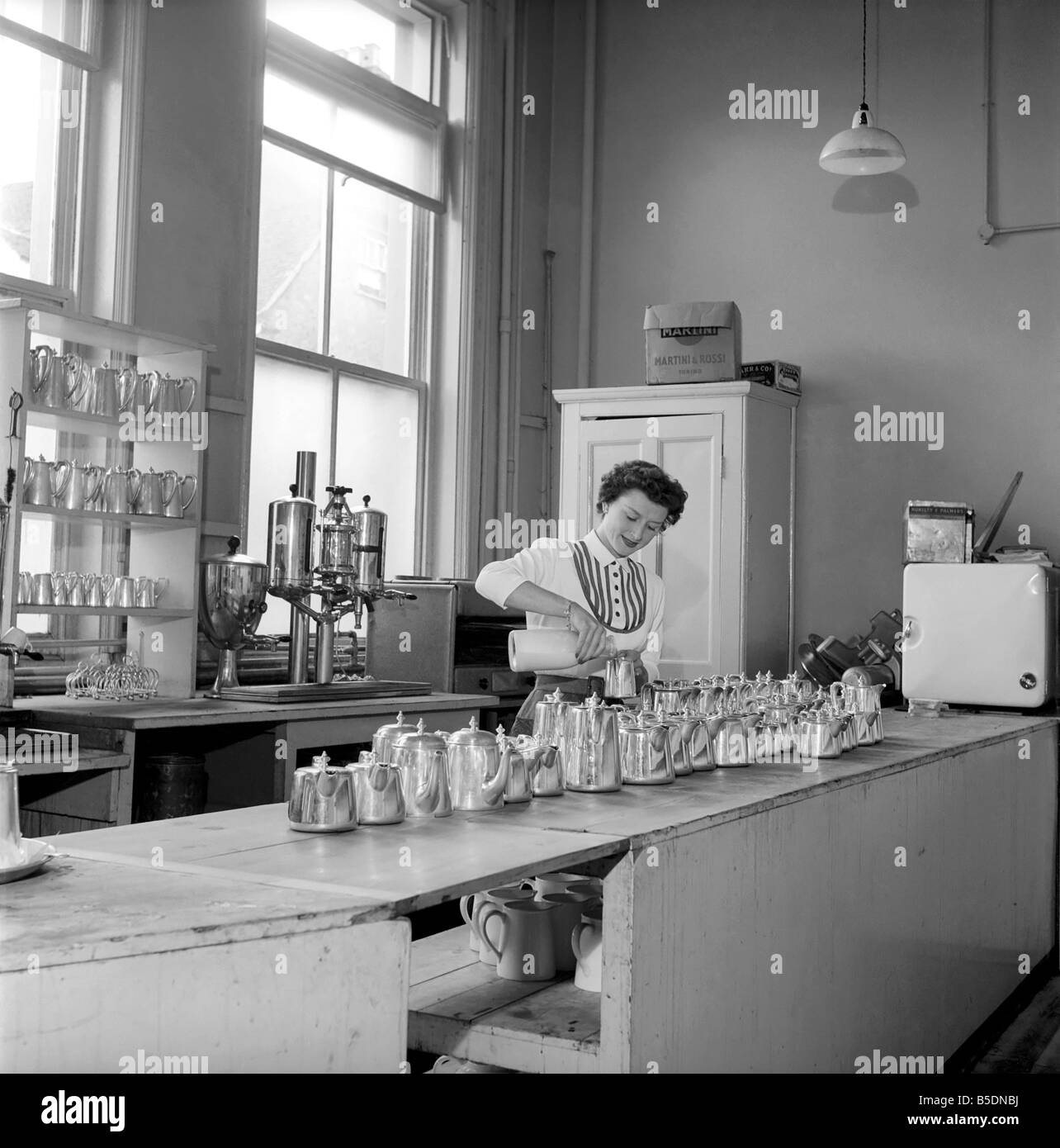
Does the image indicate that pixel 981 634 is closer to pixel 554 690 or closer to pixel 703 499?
pixel 703 499

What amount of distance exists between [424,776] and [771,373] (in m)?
3.97

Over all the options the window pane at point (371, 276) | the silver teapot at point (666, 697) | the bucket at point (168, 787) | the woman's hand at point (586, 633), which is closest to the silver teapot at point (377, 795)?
the silver teapot at point (666, 697)

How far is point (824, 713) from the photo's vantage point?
9.44 ft

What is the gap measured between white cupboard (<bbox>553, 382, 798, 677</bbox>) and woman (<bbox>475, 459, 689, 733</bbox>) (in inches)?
60.8

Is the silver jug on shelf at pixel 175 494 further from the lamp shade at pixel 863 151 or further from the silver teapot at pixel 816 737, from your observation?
the lamp shade at pixel 863 151

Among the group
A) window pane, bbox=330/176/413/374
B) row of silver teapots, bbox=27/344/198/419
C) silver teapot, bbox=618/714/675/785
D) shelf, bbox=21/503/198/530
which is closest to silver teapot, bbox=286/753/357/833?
silver teapot, bbox=618/714/675/785

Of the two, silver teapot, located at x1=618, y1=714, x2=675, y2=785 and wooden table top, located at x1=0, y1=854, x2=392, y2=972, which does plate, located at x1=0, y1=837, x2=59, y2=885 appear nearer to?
wooden table top, located at x1=0, y1=854, x2=392, y2=972

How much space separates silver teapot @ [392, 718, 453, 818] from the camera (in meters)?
1.98

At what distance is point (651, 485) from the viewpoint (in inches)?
139

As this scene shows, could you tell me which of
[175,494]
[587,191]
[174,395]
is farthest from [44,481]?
[587,191]
